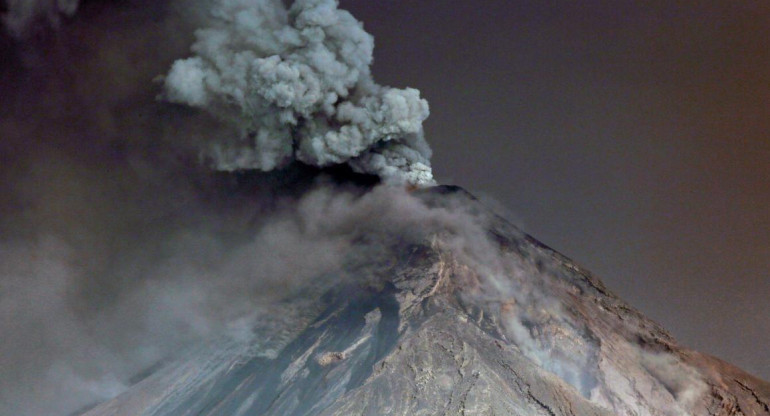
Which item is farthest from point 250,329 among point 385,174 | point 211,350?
point 385,174

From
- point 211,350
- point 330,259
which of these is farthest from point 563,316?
point 211,350

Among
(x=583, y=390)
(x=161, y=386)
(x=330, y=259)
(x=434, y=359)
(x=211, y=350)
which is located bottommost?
(x=161, y=386)

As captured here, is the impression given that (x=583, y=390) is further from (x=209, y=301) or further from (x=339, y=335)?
(x=209, y=301)

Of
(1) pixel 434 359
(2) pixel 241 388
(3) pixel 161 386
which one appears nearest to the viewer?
(1) pixel 434 359

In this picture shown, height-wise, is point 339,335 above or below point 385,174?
below

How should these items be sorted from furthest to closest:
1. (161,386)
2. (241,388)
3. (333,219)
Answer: (333,219) < (161,386) < (241,388)

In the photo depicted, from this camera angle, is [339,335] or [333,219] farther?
[333,219]
